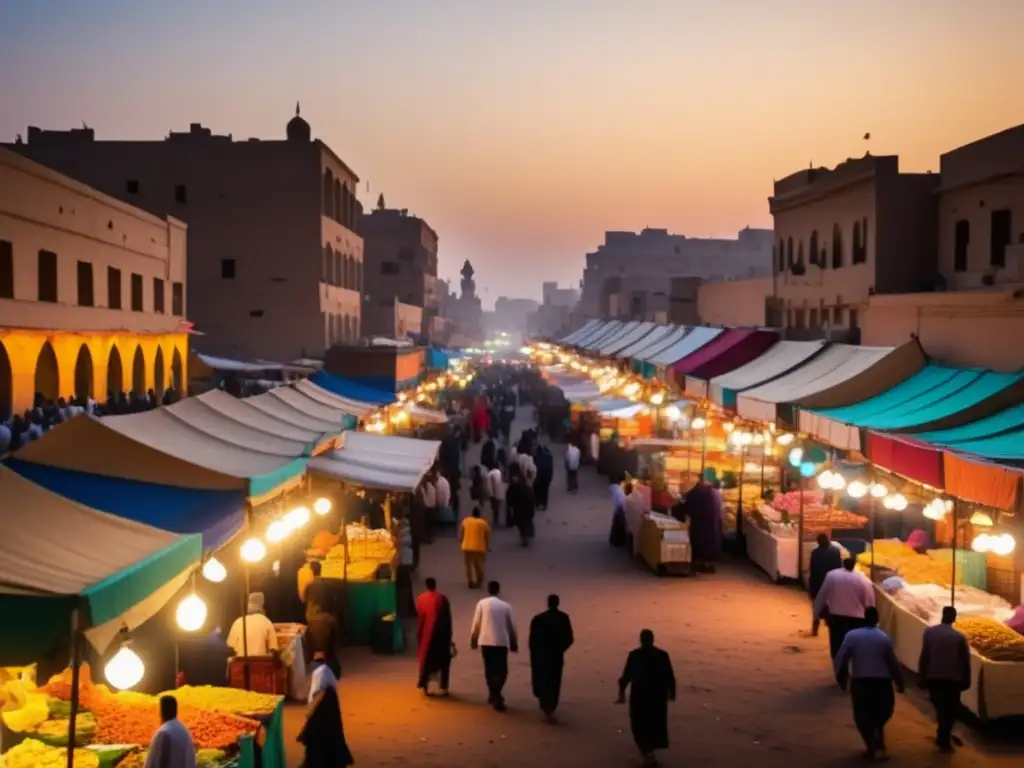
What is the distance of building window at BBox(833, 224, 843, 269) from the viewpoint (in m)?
27.6

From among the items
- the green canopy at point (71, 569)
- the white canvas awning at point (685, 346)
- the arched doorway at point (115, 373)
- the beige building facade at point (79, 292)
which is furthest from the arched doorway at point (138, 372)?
the green canopy at point (71, 569)

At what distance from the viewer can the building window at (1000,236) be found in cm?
2133

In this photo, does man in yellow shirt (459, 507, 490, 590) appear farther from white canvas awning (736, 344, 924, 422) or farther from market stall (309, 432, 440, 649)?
white canvas awning (736, 344, 924, 422)

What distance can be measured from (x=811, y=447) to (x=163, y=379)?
16656 mm

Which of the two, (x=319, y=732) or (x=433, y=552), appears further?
(x=433, y=552)

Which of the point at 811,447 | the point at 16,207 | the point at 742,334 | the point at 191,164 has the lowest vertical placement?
the point at 811,447

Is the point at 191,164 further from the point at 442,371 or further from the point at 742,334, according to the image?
the point at 742,334

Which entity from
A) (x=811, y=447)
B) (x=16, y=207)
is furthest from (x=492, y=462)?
(x=16, y=207)

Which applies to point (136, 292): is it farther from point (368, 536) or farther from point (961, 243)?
point (961, 243)

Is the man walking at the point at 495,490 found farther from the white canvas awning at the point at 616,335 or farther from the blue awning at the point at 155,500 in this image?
the white canvas awning at the point at 616,335

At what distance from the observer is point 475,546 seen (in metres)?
15.2

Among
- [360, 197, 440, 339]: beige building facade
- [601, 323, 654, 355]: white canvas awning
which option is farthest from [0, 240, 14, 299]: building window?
[360, 197, 440, 339]: beige building facade

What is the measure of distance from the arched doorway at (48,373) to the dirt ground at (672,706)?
860cm

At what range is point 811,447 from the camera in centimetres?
1794
